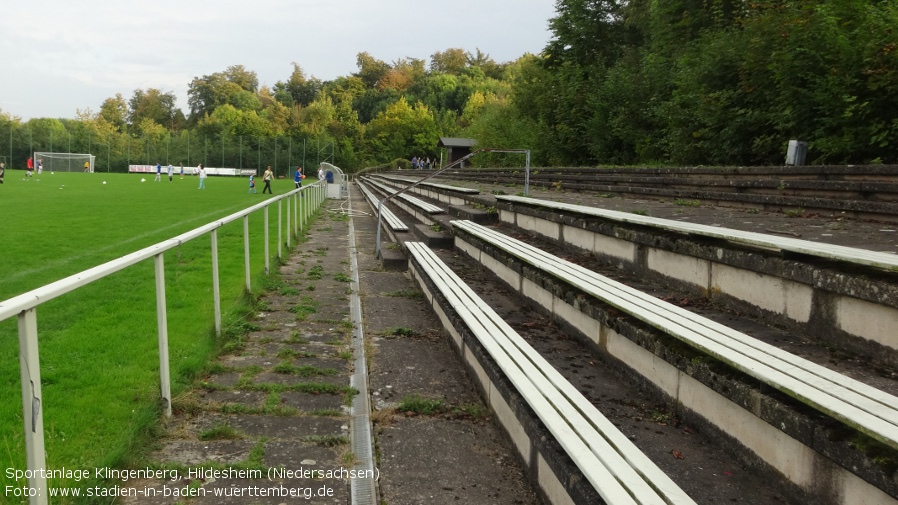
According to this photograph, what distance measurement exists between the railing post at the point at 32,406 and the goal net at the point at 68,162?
223 ft

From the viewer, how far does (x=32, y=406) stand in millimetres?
1992

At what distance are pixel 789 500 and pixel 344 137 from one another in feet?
266

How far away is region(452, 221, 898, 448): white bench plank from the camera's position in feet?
5.25

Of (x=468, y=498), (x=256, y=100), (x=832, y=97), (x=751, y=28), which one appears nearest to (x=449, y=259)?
(x=468, y=498)

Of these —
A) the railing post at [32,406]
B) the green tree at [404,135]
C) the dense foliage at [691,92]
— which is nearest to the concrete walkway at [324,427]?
the railing post at [32,406]

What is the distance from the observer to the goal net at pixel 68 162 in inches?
2441

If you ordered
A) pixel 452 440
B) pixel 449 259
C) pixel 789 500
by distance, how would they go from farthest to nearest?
pixel 449 259 < pixel 452 440 < pixel 789 500

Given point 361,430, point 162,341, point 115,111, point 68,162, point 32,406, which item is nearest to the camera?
point 32,406

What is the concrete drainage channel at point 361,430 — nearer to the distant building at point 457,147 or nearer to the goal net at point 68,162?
the distant building at point 457,147

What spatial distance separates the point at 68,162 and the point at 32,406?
7248cm

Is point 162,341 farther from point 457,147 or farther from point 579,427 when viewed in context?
point 457,147

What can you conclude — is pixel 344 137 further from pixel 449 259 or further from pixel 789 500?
pixel 789 500

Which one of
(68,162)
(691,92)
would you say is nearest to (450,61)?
(68,162)

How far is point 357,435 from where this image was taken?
9.89ft
